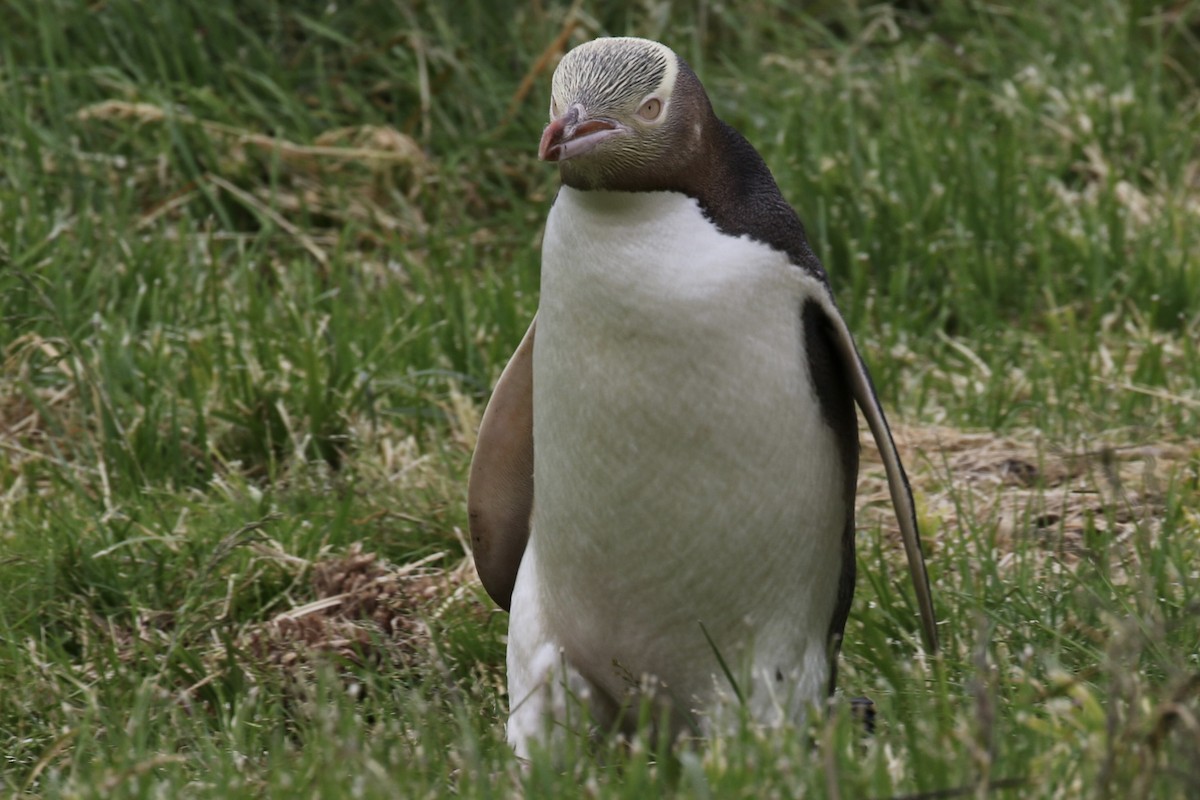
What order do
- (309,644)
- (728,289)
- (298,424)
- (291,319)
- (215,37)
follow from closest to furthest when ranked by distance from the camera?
(728,289) → (309,644) → (298,424) → (291,319) → (215,37)

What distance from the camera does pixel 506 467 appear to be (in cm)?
327

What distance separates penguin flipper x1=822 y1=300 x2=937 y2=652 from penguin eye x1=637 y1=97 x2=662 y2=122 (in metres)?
0.42

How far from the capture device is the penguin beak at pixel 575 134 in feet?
8.79

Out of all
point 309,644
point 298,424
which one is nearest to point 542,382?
point 309,644

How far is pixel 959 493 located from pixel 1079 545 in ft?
1.02

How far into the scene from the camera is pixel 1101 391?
4.68m

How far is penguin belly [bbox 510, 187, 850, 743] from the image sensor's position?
2.76m

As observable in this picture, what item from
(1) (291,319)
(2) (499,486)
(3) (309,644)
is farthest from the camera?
(1) (291,319)

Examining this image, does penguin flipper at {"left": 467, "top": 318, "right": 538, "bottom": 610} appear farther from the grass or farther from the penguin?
the grass

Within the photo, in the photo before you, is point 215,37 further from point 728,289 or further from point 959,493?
point 728,289

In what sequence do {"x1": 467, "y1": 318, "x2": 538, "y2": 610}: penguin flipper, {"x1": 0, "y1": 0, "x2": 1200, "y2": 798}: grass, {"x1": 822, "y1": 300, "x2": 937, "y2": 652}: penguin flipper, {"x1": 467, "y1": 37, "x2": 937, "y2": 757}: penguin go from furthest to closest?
{"x1": 467, "y1": 318, "x2": 538, "y2": 610}: penguin flipper < {"x1": 822, "y1": 300, "x2": 937, "y2": 652}: penguin flipper < {"x1": 467, "y1": 37, "x2": 937, "y2": 757}: penguin < {"x1": 0, "y1": 0, "x2": 1200, "y2": 798}: grass

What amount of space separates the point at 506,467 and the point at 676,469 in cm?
50

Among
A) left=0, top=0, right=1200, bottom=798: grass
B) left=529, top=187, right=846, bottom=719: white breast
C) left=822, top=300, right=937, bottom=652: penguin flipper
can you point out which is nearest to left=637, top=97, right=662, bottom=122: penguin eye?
left=529, top=187, right=846, bottom=719: white breast

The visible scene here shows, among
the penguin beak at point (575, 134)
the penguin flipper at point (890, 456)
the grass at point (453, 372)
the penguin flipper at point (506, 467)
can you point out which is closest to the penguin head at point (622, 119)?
the penguin beak at point (575, 134)
